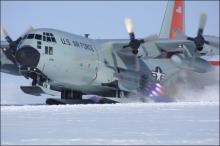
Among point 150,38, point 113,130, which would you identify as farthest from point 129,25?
point 113,130

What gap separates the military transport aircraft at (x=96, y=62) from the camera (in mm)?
21516

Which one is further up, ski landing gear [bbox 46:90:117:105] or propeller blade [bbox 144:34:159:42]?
propeller blade [bbox 144:34:159:42]

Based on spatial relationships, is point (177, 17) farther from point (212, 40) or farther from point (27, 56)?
point (27, 56)

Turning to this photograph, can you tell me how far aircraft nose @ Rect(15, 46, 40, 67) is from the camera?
2062 cm

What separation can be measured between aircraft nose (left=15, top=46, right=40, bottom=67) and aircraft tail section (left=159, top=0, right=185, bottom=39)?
11.5m

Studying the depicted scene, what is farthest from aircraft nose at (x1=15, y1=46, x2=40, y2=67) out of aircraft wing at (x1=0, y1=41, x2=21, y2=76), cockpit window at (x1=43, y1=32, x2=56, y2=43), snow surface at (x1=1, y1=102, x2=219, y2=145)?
snow surface at (x1=1, y1=102, x2=219, y2=145)

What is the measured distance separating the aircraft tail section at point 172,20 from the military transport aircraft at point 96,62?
130 inches

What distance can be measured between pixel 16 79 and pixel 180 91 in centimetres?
4561

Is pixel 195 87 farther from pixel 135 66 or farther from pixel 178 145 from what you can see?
pixel 178 145

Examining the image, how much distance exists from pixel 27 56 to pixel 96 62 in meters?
4.55

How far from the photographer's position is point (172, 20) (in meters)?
30.1

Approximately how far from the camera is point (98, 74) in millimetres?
24109

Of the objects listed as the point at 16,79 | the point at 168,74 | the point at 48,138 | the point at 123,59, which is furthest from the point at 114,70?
the point at 16,79

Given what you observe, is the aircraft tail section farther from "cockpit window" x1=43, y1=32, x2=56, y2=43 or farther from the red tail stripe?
"cockpit window" x1=43, y1=32, x2=56, y2=43
